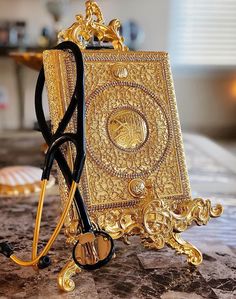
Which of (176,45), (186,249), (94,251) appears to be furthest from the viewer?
(176,45)

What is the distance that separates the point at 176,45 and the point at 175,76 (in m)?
0.27

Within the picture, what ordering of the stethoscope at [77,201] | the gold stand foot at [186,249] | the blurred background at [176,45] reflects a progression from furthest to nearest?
the blurred background at [176,45], the gold stand foot at [186,249], the stethoscope at [77,201]

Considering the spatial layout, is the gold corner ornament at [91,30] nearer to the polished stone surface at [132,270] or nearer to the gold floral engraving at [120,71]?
the gold floral engraving at [120,71]

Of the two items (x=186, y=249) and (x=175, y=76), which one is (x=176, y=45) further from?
(x=186, y=249)

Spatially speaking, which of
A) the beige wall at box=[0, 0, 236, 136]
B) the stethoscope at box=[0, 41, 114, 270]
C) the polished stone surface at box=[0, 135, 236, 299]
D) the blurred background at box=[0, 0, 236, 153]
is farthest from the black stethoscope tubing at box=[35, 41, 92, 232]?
the beige wall at box=[0, 0, 236, 136]

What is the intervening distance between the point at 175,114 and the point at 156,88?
0.06 metres

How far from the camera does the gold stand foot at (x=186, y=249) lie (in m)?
0.81

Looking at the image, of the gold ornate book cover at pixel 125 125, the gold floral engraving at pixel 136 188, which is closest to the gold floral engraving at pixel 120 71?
the gold ornate book cover at pixel 125 125

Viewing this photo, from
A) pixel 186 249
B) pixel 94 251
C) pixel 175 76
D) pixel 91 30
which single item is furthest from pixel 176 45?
pixel 94 251

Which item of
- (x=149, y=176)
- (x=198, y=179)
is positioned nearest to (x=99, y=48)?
(x=149, y=176)

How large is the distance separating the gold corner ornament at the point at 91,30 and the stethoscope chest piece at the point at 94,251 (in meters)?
0.33

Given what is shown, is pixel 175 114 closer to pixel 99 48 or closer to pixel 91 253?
pixel 99 48

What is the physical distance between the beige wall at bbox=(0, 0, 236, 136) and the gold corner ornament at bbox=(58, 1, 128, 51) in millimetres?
3347

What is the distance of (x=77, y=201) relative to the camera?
0.72m
